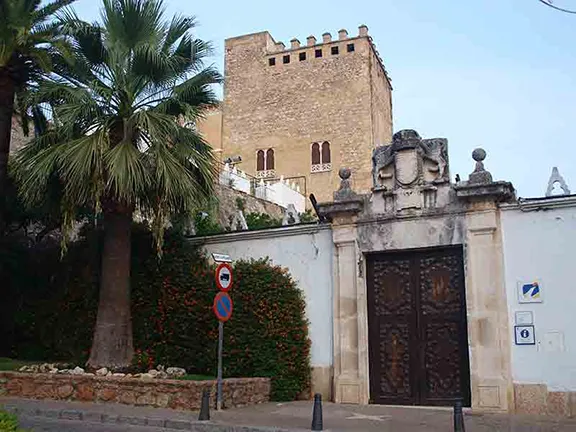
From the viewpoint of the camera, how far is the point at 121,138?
47.6 ft

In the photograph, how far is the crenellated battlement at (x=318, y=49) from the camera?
→ 61.9 m

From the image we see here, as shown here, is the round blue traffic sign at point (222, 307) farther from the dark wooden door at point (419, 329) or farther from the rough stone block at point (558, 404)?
the rough stone block at point (558, 404)

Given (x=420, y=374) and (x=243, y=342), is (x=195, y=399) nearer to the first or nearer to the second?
(x=243, y=342)

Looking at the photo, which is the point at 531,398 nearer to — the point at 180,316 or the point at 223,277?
the point at 223,277

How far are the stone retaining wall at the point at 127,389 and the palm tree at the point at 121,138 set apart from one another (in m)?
0.92

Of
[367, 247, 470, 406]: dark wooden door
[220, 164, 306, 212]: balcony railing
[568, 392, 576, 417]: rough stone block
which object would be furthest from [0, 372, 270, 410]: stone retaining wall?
[220, 164, 306, 212]: balcony railing

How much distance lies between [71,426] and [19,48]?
30.7 ft

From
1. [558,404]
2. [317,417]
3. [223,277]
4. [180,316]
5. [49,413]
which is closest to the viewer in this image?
[317,417]

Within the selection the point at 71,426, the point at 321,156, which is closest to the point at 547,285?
the point at 71,426

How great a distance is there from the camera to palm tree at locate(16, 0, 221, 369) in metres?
13.6

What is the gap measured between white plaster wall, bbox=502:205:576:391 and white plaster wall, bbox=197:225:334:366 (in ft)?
12.4

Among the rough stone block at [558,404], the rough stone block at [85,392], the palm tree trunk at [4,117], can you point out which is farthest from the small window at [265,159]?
the rough stone block at [558,404]

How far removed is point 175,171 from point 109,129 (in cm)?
171

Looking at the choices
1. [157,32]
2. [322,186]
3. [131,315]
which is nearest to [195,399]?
[131,315]
